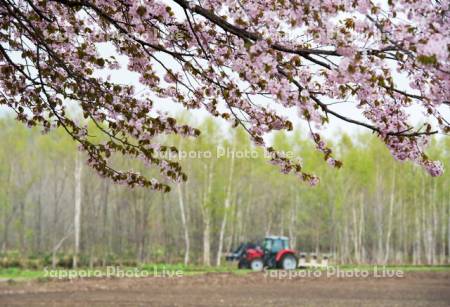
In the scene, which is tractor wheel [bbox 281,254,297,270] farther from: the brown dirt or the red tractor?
the brown dirt

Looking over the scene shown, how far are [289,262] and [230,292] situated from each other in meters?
8.61

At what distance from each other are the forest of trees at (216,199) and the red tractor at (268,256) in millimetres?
3273

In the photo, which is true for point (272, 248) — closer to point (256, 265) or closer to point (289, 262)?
point (289, 262)

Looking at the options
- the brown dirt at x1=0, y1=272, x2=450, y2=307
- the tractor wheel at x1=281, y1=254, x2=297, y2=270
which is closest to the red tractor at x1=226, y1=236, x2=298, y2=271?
the tractor wheel at x1=281, y1=254, x2=297, y2=270

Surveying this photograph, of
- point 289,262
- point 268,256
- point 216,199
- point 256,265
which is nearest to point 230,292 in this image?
point 256,265

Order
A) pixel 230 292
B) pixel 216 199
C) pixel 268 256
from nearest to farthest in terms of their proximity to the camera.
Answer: pixel 230 292, pixel 268 256, pixel 216 199

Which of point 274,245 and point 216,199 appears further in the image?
point 216,199

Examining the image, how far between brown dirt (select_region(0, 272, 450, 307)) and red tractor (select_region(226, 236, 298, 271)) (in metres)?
3.19

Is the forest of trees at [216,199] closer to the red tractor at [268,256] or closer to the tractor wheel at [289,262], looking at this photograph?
the red tractor at [268,256]

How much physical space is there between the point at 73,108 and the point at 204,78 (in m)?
23.5

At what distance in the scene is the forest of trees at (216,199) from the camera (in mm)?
28016

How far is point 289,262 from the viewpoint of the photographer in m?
22.9

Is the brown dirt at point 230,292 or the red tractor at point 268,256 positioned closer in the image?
the brown dirt at point 230,292

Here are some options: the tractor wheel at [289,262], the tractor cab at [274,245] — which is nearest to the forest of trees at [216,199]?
the tractor cab at [274,245]
